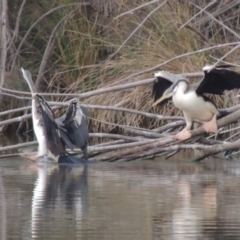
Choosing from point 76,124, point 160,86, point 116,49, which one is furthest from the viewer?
point 116,49

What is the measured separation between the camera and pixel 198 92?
8086 millimetres

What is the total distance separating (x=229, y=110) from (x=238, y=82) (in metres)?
0.50

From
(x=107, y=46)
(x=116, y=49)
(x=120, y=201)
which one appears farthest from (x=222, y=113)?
(x=107, y=46)

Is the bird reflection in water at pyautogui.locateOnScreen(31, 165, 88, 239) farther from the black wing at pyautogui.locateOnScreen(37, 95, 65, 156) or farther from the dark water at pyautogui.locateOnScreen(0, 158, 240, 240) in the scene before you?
the black wing at pyautogui.locateOnScreen(37, 95, 65, 156)

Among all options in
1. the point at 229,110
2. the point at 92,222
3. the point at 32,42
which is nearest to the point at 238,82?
the point at 229,110

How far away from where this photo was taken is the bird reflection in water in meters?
5.28

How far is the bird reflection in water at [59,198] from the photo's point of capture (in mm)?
5280

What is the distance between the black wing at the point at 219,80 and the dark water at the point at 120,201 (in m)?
0.67

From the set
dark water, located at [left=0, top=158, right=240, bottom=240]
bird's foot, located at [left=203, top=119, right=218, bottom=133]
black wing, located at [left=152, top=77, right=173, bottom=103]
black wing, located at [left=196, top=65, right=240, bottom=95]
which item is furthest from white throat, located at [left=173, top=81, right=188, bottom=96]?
dark water, located at [left=0, top=158, right=240, bottom=240]

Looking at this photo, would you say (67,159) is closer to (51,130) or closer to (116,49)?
(51,130)

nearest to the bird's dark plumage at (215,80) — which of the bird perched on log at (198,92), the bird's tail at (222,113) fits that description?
the bird perched on log at (198,92)

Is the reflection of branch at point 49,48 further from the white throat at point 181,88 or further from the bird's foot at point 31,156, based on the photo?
the white throat at point 181,88

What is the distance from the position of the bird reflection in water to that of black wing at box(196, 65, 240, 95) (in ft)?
3.85

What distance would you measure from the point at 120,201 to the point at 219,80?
1964mm
